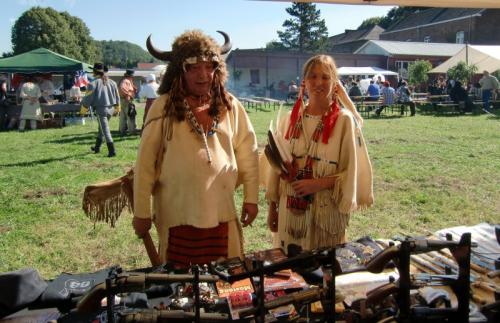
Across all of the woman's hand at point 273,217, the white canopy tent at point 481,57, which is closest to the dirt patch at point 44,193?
the woman's hand at point 273,217

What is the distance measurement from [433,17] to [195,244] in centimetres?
5734

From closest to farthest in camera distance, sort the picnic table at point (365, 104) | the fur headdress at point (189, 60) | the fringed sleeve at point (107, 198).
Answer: the fur headdress at point (189, 60)
the fringed sleeve at point (107, 198)
the picnic table at point (365, 104)

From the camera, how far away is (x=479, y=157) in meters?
8.95

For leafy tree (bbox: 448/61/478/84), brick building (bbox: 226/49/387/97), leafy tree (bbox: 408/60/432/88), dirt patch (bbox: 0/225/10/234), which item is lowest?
dirt patch (bbox: 0/225/10/234)

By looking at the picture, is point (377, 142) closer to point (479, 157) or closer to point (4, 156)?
point (479, 157)

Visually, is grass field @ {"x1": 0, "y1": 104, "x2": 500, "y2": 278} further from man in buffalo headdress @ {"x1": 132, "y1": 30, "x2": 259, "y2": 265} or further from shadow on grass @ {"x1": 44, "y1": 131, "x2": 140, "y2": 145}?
man in buffalo headdress @ {"x1": 132, "y1": 30, "x2": 259, "y2": 265}

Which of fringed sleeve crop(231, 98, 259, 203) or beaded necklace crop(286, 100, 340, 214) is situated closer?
fringed sleeve crop(231, 98, 259, 203)

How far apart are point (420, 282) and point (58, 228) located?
14.5 feet

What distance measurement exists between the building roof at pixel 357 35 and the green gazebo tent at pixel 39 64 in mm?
59994

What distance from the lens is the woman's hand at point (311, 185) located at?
2695 millimetres

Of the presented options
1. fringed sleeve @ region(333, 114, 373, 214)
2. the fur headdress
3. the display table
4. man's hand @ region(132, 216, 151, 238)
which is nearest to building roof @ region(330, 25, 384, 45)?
fringed sleeve @ region(333, 114, 373, 214)

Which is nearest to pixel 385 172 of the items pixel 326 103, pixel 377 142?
pixel 377 142

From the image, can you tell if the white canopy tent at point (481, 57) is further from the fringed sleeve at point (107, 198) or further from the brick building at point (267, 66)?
the fringed sleeve at point (107, 198)

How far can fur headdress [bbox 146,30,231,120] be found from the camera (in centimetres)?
232
